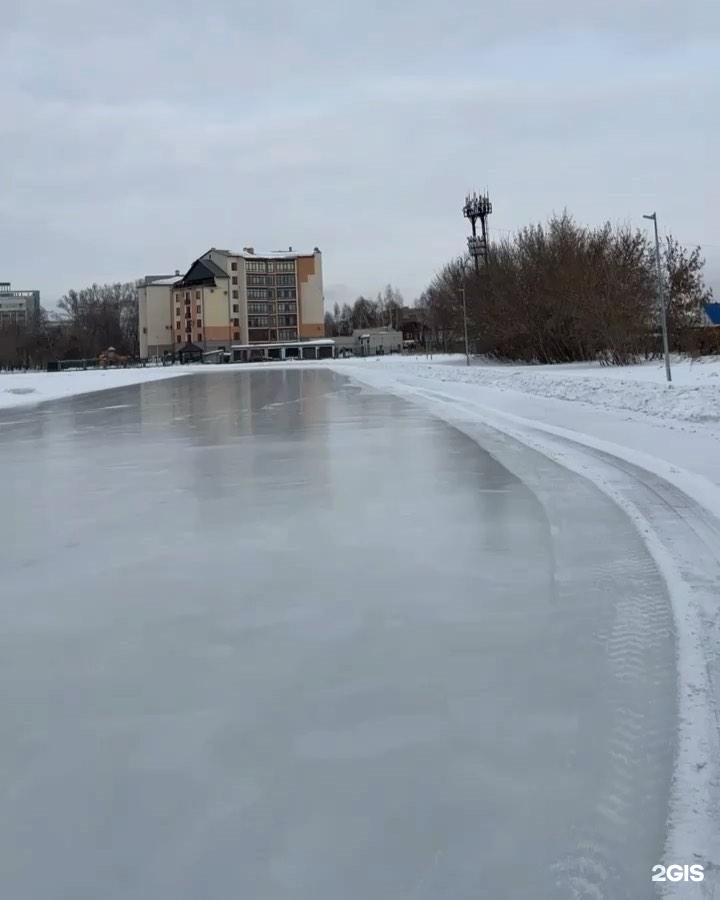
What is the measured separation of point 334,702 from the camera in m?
4.66

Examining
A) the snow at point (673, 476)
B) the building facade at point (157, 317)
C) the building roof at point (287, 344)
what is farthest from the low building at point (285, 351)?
the snow at point (673, 476)

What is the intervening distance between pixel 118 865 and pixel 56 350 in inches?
6144

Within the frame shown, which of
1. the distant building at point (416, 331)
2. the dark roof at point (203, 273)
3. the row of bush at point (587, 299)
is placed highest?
the dark roof at point (203, 273)

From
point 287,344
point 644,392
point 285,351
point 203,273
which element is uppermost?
point 203,273

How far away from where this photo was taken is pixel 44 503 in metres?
11.2

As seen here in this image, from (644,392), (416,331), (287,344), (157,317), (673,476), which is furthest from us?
(416,331)

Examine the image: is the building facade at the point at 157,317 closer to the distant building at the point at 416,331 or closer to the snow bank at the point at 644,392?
the distant building at the point at 416,331

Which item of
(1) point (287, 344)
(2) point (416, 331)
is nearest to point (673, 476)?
(1) point (287, 344)

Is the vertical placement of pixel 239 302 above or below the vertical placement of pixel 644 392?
above

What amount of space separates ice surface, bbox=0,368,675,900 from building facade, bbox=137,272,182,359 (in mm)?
148724

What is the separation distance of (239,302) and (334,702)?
148 m

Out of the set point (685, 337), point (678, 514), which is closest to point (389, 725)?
point (678, 514)

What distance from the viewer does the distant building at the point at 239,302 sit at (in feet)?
482

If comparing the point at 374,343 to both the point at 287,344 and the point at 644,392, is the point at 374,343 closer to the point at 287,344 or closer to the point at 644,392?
the point at 287,344
